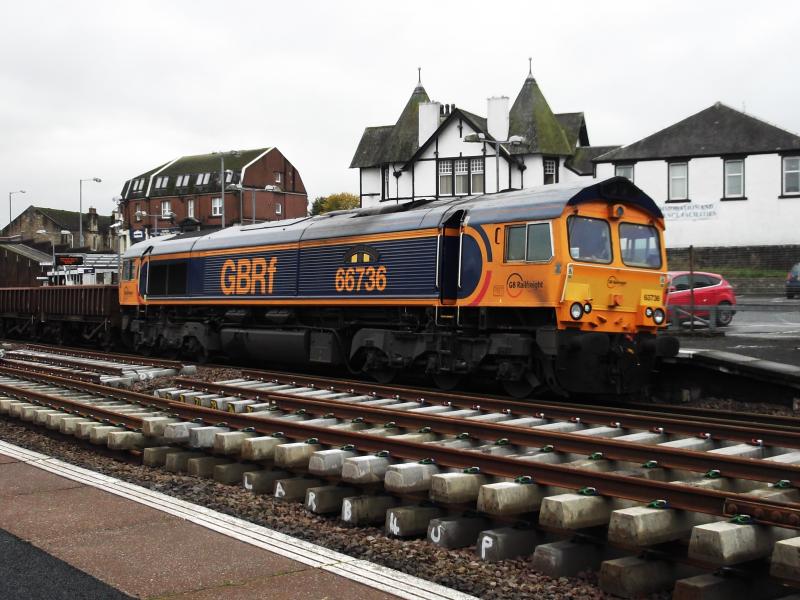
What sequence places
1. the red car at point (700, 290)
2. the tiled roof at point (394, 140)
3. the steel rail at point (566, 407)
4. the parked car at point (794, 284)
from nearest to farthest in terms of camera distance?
the steel rail at point (566, 407) < the red car at point (700, 290) < the parked car at point (794, 284) < the tiled roof at point (394, 140)

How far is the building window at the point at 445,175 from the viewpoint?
43.6 meters

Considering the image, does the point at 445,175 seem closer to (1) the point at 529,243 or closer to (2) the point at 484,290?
(2) the point at 484,290

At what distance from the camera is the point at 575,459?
725 cm

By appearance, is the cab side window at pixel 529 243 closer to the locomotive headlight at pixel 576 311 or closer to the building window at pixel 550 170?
the locomotive headlight at pixel 576 311

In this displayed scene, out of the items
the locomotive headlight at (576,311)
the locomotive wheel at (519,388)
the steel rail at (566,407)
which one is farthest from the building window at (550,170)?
the locomotive headlight at (576,311)

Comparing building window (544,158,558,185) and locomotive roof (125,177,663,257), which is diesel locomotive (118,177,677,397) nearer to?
locomotive roof (125,177,663,257)

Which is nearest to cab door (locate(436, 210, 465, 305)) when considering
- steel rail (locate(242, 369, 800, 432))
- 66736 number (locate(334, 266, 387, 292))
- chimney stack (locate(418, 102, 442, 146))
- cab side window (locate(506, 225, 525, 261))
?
cab side window (locate(506, 225, 525, 261))

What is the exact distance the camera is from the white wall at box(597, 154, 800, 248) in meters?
36.5

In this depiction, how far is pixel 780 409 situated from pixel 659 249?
293cm

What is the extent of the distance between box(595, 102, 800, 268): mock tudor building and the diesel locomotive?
25001mm

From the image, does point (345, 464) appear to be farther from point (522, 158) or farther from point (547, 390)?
point (522, 158)

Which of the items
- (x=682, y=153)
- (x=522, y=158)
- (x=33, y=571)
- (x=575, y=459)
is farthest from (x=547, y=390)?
(x=522, y=158)

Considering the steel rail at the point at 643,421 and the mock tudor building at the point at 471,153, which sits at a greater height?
the mock tudor building at the point at 471,153

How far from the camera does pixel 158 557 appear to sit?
5.44 m
